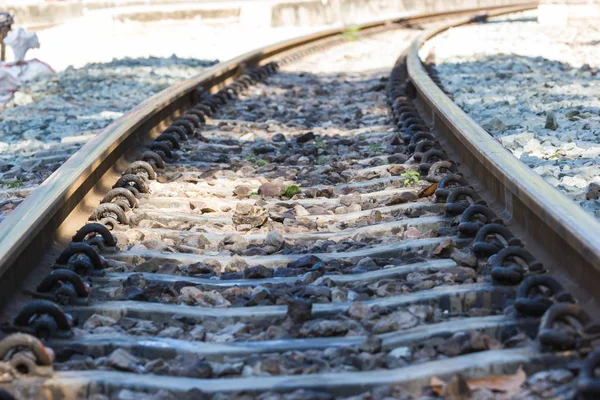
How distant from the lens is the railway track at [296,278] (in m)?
2.65

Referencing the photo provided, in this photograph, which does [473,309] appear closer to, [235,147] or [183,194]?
[183,194]

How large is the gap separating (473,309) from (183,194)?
221 cm

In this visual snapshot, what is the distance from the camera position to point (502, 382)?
2557 millimetres

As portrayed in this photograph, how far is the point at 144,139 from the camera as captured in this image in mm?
6098

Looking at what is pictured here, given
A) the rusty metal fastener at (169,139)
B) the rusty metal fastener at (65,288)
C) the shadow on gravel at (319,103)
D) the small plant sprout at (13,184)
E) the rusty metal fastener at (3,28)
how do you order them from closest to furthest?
the rusty metal fastener at (65,288) → the small plant sprout at (13,184) → the rusty metal fastener at (169,139) → the shadow on gravel at (319,103) → the rusty metal fastener at (3,28)

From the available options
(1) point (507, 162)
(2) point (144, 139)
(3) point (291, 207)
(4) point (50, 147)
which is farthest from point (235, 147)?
(1) point (507, 162)

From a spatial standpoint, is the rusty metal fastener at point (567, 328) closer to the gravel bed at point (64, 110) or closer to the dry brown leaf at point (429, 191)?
the dry brown leaf at point (429, 191)

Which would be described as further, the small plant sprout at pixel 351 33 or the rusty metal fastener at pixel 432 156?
the small plant sprout at pixel 351 33

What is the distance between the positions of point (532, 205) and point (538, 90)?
499 centimetres

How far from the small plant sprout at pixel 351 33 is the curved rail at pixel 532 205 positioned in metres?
10.3

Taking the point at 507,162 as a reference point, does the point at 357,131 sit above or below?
below

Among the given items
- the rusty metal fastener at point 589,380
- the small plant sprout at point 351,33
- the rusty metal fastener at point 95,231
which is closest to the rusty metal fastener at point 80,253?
the rusty metal fastener at point 95,231

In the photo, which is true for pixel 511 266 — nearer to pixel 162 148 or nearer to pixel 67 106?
pixel 162 148

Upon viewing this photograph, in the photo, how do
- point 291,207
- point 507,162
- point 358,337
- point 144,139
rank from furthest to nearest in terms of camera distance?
1. point 144,139
2. point 291,207
3. point 507,162
4. point 358,337
